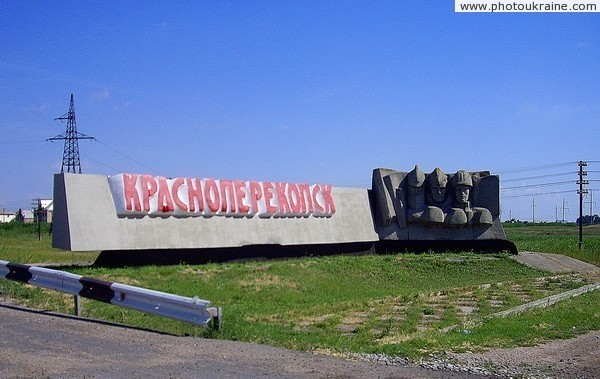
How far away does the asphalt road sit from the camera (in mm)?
8539

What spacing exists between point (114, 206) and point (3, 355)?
1360cm

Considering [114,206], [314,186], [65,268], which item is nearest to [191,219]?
[114,206]

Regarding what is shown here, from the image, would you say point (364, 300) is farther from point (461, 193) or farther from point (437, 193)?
point (461, 193)

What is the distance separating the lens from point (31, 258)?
26109mm

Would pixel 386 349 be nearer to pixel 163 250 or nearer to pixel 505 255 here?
pixel 163 250

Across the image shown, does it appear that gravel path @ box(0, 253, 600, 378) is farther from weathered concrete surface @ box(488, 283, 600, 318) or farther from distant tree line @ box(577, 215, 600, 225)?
distant tree line @ box(577, 215, 600, 225)

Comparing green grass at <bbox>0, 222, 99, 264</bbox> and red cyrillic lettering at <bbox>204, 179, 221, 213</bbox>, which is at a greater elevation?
red cyrillic lettering at <bbox>204, 179, 221, 213</bbox>

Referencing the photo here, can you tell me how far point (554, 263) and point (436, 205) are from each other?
600cm

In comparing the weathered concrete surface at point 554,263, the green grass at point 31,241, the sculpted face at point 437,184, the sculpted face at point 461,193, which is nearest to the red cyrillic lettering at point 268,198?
the green grass at point 31,241

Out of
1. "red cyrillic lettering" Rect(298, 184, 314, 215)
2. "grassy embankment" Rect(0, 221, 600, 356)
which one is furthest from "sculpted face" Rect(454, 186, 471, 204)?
"red cyrillic lettering" Rect(298, 184, 314, 215)

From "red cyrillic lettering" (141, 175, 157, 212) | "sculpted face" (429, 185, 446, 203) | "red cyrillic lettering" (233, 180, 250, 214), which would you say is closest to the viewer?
"red cyrillic lettering" (141, 175, 157, 212)

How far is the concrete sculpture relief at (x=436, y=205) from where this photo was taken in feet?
105

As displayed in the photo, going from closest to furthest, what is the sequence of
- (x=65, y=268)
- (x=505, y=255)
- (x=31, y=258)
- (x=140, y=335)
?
(x=140, y=335), (x=65, y=268), (x=31, y=258), (x=505, y=255)

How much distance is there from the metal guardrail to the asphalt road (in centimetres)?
41
